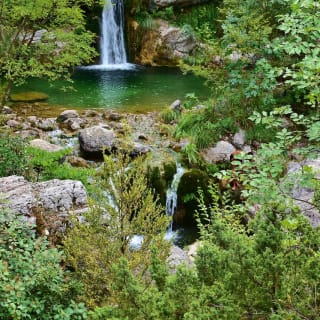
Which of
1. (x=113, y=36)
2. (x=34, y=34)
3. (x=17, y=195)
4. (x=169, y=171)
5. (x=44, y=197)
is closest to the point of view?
(x=17, y=195)

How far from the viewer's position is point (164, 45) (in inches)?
829

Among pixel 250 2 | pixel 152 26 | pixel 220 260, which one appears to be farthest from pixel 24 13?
pixel 152 26

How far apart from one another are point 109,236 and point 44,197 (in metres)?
1.44

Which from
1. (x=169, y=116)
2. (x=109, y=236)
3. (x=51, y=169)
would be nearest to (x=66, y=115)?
(x=169, y=116)

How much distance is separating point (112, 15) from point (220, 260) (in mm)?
20425

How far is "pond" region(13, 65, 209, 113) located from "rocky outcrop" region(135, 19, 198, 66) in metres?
1.18

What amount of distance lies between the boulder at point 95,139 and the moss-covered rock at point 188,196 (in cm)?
211

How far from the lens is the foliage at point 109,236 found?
491cm

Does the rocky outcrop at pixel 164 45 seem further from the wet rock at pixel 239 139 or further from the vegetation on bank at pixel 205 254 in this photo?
the vegetation on bank at pixel 205 254

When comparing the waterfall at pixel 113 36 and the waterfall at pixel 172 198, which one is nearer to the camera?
the waterfall at pixel 172 198

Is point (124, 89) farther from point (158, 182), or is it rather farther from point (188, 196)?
point (188, 196)

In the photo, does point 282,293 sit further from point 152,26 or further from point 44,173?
point 152,26

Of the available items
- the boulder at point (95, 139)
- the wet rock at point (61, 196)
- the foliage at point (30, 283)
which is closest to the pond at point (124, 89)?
the boulder at point (95, 139)

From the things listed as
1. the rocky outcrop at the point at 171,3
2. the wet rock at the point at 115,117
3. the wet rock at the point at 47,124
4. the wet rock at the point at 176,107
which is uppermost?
the rocky outcrop at the point at 171,3
